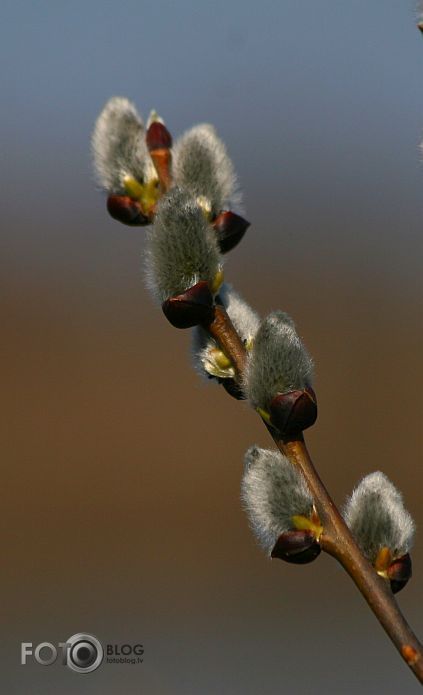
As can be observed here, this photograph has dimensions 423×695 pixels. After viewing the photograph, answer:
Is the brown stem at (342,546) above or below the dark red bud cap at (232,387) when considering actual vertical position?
below

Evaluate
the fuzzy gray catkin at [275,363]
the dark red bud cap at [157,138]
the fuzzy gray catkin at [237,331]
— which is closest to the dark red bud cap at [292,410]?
the fuzzy gray catkin at [275,363]

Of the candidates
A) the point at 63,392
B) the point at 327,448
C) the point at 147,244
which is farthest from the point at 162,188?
the point at 63,392

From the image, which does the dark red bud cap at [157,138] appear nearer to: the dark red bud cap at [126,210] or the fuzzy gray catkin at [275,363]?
the dark red bud cap at [126,210]

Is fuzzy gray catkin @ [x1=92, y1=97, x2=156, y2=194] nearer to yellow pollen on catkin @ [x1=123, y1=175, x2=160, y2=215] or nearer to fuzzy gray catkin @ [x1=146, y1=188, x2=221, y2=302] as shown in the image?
yellow pollen on catkin @ [x1=123, y1=175, x2=160, y2=215]

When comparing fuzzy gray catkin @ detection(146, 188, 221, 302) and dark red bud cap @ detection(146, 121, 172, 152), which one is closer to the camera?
fuzzy gray catkin @ detection(146, 188, 221, 302)

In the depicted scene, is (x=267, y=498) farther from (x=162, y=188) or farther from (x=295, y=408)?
(x=162, y=188)
